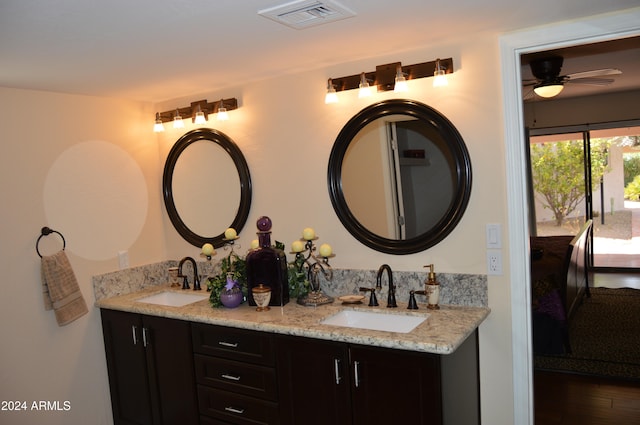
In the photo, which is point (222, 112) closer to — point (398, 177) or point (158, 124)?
point (158, 124)

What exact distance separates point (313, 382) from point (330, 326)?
0.88 ft

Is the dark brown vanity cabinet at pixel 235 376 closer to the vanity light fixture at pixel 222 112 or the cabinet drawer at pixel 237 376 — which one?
the cabinet drawer at pixel 237 376

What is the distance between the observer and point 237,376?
262cm

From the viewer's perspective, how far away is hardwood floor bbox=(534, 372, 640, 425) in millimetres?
3098

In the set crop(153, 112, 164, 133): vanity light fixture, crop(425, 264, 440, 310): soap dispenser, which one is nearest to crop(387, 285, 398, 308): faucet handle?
crop(425, 264, 440, 310): soap dispenser

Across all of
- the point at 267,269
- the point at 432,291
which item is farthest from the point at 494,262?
the point at 267,269

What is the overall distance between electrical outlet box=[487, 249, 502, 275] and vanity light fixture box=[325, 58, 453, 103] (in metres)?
0.86

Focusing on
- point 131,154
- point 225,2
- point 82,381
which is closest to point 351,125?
point 225,2

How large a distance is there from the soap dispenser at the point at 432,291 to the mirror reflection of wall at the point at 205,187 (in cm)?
138

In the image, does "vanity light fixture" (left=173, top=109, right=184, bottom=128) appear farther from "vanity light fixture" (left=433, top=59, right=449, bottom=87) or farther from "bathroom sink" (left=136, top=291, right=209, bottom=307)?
"vanity light fixture" (left=433, top=59, right=449, bottom=87)

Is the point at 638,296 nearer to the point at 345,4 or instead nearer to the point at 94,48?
the point at 345,4

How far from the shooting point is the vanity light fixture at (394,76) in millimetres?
2486

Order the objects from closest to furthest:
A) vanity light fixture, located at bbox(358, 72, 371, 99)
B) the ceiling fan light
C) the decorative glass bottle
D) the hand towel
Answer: vanity light fixture, located at bbox(358, 72, 371, 99) → the decorative glass bottle → the hand towel → the ceiling fan light

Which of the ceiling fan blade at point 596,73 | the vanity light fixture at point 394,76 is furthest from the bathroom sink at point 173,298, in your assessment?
the ceiling fan blade at point 596,73
